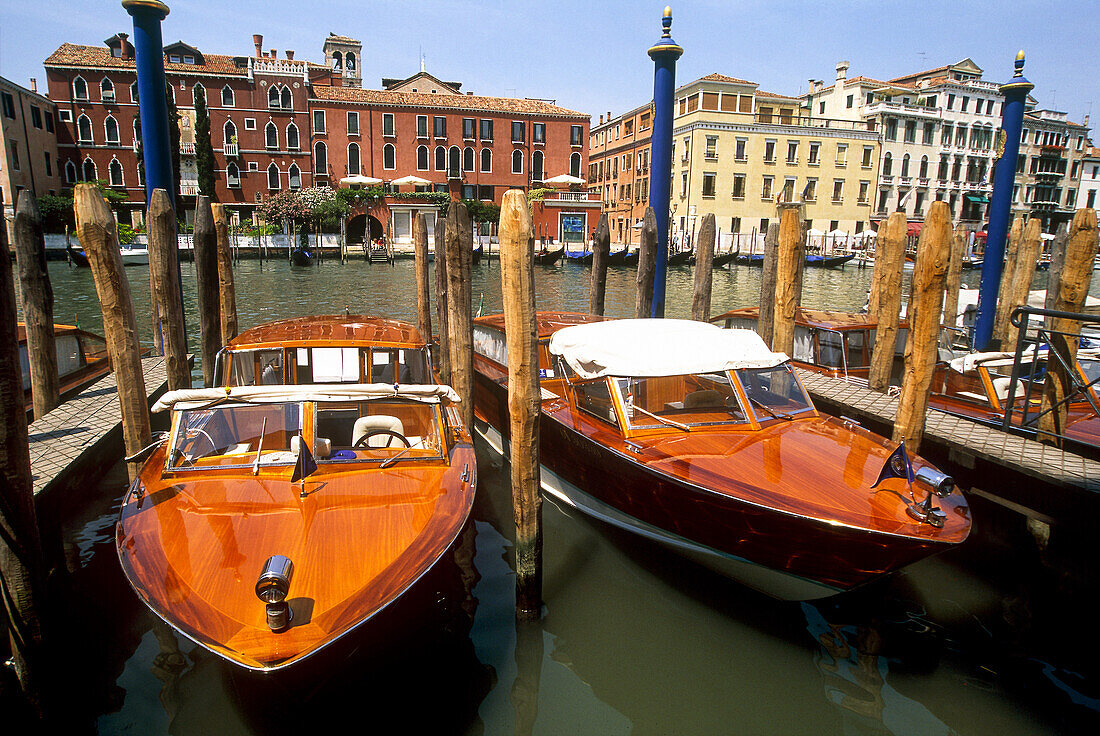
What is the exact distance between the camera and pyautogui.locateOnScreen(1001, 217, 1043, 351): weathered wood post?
34.4 ft

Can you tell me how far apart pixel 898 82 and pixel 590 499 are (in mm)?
59077

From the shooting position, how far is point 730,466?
4945 mm

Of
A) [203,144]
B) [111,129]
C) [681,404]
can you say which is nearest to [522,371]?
[681,404]

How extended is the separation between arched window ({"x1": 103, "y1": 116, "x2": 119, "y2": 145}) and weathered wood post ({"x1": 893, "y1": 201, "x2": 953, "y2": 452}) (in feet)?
160

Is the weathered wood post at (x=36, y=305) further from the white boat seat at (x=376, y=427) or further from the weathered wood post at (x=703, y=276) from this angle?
the weathered wood post at (x=703, y=276)

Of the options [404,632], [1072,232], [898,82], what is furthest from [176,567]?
[898,82]

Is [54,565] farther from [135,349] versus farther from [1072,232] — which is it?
[1072,232]

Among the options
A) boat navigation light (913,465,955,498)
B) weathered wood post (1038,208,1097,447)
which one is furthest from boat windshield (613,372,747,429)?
weathered wood post (1038,208,1097,447)

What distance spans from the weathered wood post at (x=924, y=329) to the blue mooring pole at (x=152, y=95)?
26.3 feet

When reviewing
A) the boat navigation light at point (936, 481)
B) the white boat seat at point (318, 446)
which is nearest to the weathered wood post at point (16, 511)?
the white boat seat at point (318, 446)

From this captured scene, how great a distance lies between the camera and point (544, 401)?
6.59 meters

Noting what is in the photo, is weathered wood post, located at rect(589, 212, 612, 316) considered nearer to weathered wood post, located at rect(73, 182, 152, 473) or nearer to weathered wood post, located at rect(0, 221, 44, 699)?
weathered wood post, located at rect(73, 182, 152, 473)

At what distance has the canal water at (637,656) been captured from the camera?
3.89 meters

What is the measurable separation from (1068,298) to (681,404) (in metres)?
3.79
